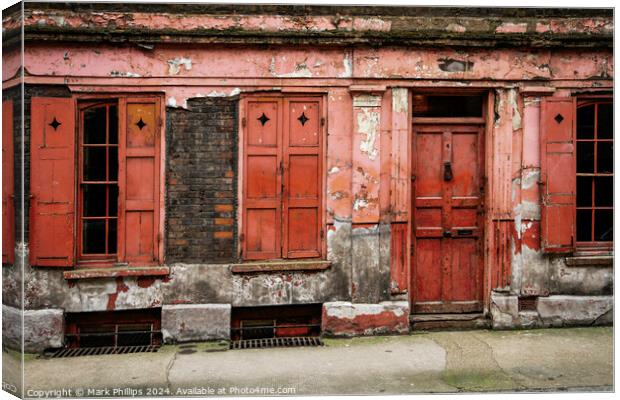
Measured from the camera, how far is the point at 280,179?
5.98 meters

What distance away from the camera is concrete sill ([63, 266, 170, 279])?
226 inches

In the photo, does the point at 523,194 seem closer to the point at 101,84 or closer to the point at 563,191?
the point at 563,191

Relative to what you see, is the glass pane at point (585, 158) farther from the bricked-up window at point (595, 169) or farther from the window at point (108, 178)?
the window at point (108, 178)

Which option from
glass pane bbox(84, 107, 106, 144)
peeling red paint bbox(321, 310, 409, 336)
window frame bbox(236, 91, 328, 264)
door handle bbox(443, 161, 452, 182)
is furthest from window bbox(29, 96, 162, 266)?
door handle bbox(443, 161, 452, 182)

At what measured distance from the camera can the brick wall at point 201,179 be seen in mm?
5930

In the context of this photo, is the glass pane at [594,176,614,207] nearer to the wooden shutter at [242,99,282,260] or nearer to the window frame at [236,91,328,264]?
the window frame at [236,91,328,264]

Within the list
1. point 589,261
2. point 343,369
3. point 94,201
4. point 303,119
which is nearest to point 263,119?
point 303,119

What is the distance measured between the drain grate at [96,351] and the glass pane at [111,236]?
99cm

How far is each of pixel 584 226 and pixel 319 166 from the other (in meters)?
3.03

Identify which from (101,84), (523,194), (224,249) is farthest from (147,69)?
(523,194)

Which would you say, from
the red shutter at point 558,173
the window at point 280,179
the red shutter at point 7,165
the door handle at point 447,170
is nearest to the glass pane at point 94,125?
the red shutter at point 7,165

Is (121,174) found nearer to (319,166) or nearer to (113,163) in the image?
(113,163)

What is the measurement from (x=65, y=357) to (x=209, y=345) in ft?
4.57

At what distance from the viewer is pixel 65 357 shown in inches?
215
